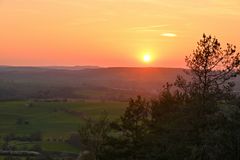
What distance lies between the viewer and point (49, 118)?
4486 inches

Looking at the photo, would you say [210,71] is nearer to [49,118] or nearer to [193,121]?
[193,121]

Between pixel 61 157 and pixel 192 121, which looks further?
pixel 61 157

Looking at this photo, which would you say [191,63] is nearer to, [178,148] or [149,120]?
[178,148]

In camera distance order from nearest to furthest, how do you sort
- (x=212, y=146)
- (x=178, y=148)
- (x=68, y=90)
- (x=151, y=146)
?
(x=212, y=146) < (x=178, y=148) < (x=151, y=146) < (x=68, y=90)

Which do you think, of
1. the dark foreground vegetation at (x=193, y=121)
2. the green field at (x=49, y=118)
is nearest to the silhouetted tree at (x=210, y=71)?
the dark foreground vegetation at (x=193, y=121)

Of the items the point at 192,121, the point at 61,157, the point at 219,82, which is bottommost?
the point at 61,157

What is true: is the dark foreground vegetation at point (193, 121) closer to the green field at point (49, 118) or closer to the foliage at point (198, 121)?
the foliage at point (198, 121)

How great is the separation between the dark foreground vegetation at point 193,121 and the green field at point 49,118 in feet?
156

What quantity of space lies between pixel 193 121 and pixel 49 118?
90324mm

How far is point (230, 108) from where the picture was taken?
2481 cm

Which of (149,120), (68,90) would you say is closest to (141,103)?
(149,120)

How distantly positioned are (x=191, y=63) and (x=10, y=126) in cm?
8520

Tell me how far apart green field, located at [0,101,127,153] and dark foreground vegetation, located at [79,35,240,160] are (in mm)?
47521

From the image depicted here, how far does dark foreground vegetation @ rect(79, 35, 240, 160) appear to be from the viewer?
78.1ft
